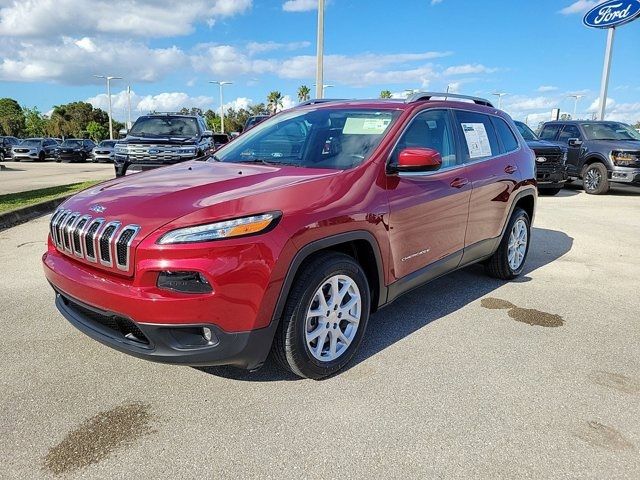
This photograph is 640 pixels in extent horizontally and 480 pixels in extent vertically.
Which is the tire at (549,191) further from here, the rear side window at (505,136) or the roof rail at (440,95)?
the roof rail at (440,95)

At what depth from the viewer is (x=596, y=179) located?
12898 mm

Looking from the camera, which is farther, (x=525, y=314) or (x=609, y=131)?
(x=609, y=131)

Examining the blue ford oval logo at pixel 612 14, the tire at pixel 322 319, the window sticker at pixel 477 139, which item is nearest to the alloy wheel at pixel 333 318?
the tire at pixel 322 319

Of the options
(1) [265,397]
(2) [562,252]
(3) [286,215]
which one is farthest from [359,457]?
(2) [562,252]

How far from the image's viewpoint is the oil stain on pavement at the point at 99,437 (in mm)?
2283

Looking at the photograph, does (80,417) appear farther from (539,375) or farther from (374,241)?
(539,375)

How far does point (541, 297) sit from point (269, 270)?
314 centimetres

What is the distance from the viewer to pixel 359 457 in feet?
7.70

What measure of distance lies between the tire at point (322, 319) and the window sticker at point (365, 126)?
1.02m

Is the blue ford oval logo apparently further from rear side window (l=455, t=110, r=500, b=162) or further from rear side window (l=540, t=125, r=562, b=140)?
rear side window (l=455, t=110, r=500, b=162)

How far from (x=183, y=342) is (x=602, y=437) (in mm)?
2173

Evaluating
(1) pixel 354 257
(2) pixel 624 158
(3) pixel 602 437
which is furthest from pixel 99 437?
Result: (2) pixel 624 158

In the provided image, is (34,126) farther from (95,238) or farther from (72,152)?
(95,238)

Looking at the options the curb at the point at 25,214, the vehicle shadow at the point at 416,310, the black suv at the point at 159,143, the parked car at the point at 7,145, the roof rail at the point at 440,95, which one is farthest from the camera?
the parked car at the point at 7,145
